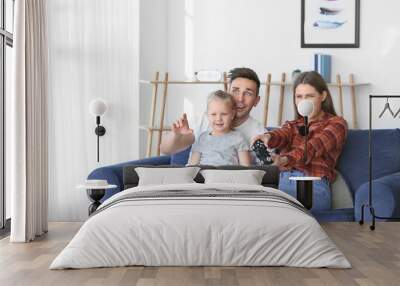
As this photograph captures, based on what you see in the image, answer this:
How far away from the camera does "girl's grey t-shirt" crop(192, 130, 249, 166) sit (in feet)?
23.3

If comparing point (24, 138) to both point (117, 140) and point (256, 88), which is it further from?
point (256, 88)

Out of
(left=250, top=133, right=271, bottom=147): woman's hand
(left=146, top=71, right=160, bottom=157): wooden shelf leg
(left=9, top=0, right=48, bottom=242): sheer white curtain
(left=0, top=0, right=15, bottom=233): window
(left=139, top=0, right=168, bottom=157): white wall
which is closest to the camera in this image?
(left=9, top=0, right=48, bottom=242): sheer white curtain

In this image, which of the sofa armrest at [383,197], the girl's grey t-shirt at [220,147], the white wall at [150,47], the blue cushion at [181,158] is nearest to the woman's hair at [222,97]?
the girl's grey t-shirt at [220,147]

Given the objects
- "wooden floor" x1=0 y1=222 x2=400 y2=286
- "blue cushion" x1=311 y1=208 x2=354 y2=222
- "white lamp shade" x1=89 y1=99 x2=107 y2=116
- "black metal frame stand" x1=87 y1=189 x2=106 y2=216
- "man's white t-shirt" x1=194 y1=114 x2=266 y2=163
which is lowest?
"wooden floor" x1=0 y1=222 x2=400 y2=286

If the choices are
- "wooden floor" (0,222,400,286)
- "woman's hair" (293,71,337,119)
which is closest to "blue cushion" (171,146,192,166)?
"woman's hair" (293,71,337,119)

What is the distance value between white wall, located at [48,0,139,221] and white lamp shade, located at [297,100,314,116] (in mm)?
1656

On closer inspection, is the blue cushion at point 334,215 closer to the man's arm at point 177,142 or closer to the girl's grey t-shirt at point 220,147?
the girl's grey t-shirt at point 220,147

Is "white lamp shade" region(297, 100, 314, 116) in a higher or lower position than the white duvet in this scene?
higher

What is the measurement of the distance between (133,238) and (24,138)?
5.68 ft

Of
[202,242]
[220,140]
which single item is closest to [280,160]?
[220,140]

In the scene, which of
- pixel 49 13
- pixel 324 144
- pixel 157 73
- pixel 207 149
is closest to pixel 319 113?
pixel 324 144

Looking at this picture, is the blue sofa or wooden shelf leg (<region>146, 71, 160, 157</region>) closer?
the blue sofa

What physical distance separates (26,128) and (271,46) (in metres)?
2.88

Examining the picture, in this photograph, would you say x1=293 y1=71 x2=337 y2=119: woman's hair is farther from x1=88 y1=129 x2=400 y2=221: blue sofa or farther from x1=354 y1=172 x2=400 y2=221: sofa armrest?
x1=354 y1=172 x2=400 y2=221: sofa armrest
